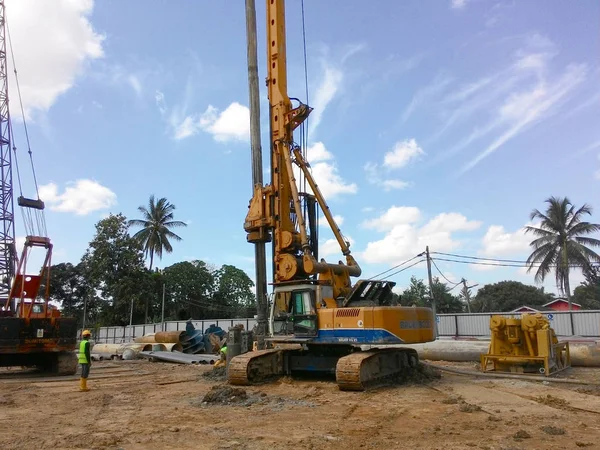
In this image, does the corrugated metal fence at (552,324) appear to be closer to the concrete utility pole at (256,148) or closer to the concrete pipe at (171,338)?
the concrete utility pole at (256,148)

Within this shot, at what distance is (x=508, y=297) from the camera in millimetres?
73812

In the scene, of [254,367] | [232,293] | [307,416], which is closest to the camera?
[307,416]

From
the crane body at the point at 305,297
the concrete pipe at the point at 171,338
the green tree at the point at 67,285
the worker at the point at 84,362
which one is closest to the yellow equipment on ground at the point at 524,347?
the crane body at the point at 305,297

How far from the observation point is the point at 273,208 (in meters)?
14.1

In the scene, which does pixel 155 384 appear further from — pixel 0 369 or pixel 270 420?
pixel 0 369

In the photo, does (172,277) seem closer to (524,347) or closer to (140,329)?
(140,329)

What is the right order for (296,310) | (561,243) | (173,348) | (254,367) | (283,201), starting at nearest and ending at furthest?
(254,367), (296,310), (283,201), (173,348), (561,243)

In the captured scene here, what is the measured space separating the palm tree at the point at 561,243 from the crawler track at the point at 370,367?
30.2 meters

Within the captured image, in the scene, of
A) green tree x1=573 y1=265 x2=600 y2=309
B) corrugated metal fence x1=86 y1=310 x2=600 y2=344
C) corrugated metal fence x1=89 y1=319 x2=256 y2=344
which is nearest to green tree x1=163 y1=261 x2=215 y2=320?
corrugated metal fence x1=89 y1=319 x2=256 y2=344

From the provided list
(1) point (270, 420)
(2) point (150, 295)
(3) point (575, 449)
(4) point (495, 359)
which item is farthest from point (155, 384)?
(2) point (150, 295)

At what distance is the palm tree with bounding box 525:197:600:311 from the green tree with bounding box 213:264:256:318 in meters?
30.6

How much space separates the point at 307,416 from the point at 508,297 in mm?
72353

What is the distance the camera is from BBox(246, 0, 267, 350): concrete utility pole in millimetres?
14375

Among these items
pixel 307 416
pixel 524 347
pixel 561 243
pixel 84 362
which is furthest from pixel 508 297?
pixel 307 416
